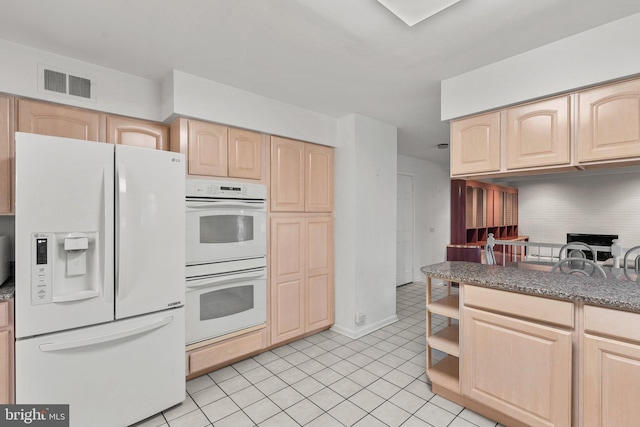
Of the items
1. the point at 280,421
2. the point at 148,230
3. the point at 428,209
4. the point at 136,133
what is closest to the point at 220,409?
the point at 280,421

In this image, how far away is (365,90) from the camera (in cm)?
259

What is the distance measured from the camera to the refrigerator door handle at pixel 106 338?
155 centimetres

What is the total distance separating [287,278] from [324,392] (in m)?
1.09

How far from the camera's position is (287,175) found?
9.61 ft

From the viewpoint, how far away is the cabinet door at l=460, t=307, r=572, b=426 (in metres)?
1.53

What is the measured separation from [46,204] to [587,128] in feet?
10.3

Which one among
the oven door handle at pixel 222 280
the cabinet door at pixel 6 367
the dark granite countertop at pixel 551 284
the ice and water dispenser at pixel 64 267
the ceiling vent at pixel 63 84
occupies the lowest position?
the cabinet door at pixel 6 367

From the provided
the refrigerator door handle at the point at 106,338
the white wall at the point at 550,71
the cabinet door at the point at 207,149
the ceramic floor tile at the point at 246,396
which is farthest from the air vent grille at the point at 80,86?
the white wall at the point at 550,71

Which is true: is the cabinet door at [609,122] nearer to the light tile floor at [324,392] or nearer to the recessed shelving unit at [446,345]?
the recessed shelving unit at [446,345]

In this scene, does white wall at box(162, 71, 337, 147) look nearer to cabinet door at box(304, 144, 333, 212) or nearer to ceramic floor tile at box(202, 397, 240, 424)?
cabinet door at box(304, 144, 333, 212)

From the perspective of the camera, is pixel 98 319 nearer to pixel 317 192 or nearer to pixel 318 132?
pixel 317 192

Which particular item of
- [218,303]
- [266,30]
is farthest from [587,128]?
[218,303]

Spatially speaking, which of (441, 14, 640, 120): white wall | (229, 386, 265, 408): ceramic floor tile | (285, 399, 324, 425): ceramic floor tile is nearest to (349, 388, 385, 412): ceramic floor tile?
(285, 399, 324, 425): ceramic floor tile

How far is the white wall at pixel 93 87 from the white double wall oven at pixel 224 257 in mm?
777
